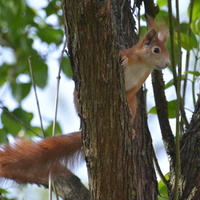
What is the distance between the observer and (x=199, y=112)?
2.64m

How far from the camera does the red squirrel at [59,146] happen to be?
2424 millimetres

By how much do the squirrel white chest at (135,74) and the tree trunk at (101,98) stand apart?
0.94 meters

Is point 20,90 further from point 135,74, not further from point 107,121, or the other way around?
point 107,121

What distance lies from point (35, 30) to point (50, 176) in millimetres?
1829

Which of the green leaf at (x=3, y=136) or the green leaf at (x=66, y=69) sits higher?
the green leaf at (x=66, y=69)

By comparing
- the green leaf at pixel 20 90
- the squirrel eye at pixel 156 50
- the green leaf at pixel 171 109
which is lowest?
the green leaf at pixel 171 109

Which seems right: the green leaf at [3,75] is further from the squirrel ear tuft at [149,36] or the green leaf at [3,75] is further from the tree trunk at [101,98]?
the tree trunk at [101,98]

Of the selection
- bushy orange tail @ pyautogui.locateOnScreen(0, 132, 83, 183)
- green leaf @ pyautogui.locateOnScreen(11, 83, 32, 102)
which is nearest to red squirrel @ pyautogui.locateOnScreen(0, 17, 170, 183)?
bushy orange tail @ pyautogui.locateOnScreen(0, 132, 83, 183)

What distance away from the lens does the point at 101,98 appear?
1957 mm

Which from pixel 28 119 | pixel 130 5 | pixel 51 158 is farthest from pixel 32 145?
pixel 130 5

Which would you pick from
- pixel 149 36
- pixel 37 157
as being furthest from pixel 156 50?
pixel 37 157

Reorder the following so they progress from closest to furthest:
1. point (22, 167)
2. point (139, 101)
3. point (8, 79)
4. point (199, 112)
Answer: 1. point (22, 167)
2. point (199, 112)
3. point (139, 101)
4. point (8, 79)

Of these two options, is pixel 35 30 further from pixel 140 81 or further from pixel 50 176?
pixel 50 176

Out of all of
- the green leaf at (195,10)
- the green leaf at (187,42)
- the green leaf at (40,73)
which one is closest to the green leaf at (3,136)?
the green leaf at (40,73)
